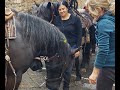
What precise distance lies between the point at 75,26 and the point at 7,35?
1.84 metres

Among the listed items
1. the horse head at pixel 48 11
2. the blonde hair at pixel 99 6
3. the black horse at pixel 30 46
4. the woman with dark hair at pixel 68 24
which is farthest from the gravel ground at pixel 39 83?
the blonde hair at pixel 99 6

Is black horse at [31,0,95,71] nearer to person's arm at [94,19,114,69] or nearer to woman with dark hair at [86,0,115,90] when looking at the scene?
woman with dark hair at [86,0,115,90]

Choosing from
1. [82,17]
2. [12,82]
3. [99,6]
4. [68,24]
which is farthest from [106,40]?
[82,17]

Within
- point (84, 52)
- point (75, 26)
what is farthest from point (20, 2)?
point (75, 26)

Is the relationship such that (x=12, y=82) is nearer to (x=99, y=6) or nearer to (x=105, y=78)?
(x=105, y=78)

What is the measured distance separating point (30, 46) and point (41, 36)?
0.68ft

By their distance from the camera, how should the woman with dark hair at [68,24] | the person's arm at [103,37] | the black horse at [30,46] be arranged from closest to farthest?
the person's arm at [103,37] → the black horse at [30,46] → the woman with dark hair at [68,24]

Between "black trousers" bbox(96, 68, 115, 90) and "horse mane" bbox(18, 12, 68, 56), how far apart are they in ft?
1.89

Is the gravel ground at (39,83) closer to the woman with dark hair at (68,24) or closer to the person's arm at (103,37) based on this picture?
the woman with dark hair at (68,24)

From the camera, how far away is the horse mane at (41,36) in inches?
142

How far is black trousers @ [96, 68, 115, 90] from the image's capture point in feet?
11.4

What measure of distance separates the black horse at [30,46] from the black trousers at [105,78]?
0.57m

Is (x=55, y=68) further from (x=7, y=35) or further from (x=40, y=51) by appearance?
(x=7, y=35)

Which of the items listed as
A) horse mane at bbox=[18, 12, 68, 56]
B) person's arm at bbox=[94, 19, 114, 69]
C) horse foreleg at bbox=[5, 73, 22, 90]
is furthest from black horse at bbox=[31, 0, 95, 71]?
person's arm at bbox=[94, 19, 114, 69]
